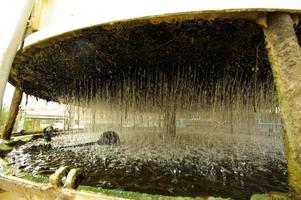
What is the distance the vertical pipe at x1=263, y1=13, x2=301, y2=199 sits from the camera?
2.60 m

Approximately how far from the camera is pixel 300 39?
470 centimetres

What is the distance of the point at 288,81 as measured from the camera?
283 centimetres

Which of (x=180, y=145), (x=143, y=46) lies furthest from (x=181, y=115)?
(x=143, y=46)

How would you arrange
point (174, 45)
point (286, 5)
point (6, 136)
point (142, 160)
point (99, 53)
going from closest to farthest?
point (286, 5)
point (174, 45)
point (99, 53)
point (142, 160)
point (6, 136)

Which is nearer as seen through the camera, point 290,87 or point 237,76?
point 290,87

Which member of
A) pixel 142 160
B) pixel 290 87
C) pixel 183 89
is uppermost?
pixel 183 89

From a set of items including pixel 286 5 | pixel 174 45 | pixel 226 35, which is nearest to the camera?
pixel 286 5

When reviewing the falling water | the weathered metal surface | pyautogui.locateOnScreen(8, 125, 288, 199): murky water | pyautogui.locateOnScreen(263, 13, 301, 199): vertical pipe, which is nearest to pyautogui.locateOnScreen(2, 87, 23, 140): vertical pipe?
the weathered metal surface

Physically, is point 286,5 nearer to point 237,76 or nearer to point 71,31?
point 71,31

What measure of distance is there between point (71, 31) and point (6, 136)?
6.19 metres

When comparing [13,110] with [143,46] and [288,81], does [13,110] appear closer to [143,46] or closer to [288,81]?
[143,46]

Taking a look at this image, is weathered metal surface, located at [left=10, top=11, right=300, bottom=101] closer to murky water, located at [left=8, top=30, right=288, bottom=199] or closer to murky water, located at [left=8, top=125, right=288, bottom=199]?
murky water, located at [left=8, top=30, right=288, bottom=199]

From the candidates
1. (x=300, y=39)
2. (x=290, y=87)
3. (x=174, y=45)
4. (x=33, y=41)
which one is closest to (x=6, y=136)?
(x=33, y=41)

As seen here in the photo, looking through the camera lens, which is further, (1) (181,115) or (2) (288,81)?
(1) (181,115)
